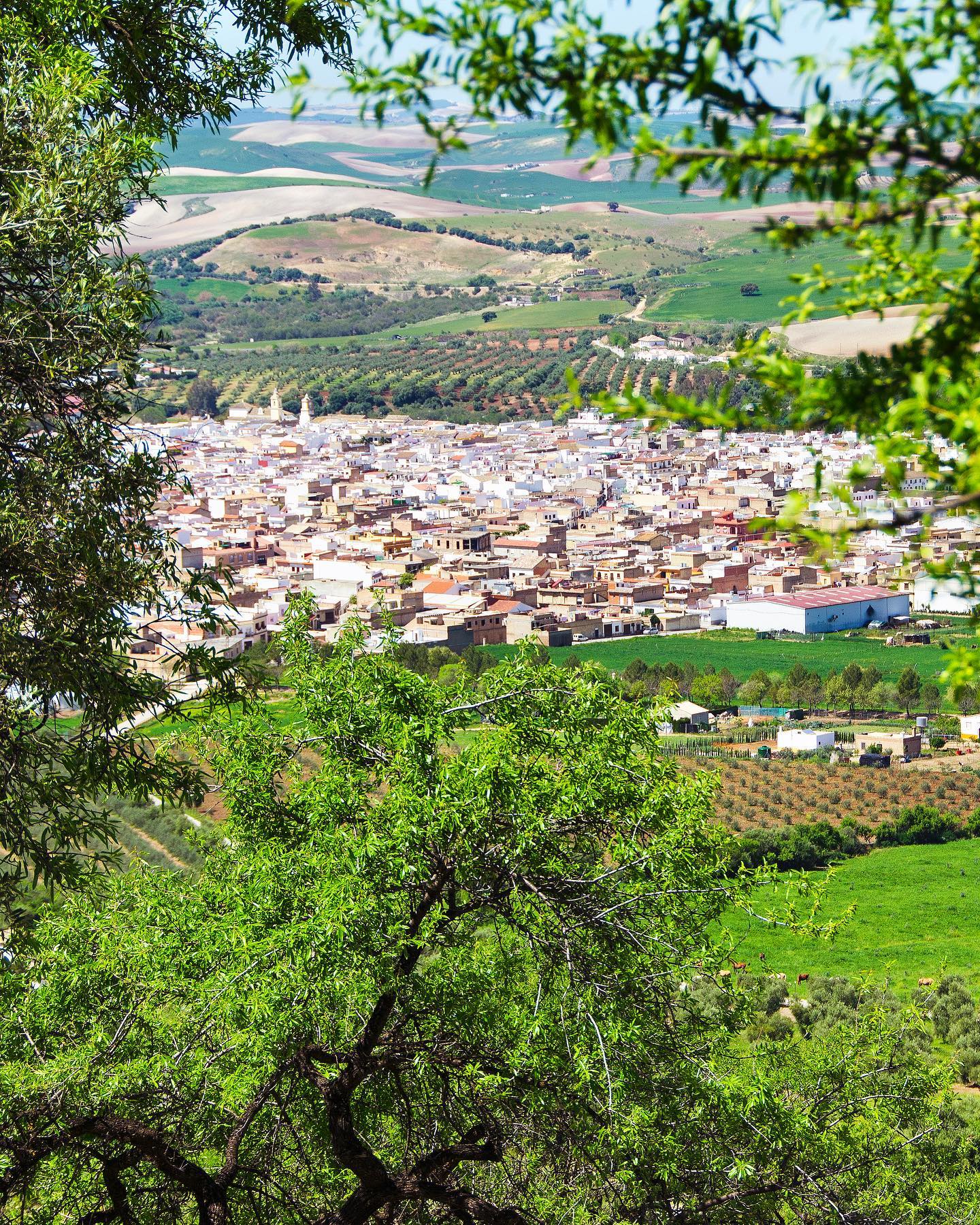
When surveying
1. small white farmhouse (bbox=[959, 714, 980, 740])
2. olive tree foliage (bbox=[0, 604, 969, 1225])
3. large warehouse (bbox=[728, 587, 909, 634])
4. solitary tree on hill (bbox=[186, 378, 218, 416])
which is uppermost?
olive tree foliage (bbox=[0, 604, 969, 1225])

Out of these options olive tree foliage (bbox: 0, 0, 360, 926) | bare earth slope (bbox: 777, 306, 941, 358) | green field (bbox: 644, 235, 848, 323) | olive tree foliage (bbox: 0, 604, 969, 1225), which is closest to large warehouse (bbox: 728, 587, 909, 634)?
bare earth slope (bbox: 777, 306, 941, 358)

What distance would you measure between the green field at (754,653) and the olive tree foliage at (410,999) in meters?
34.2

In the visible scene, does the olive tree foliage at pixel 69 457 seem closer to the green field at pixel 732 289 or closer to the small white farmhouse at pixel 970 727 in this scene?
the small white farmhouse at pixel 970 727

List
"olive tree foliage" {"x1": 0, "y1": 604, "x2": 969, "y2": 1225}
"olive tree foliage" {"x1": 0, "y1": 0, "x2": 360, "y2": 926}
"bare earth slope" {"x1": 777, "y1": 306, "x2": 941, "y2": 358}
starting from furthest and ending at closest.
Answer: "bare earth slope" {"x1": 777, "y1": 306, "x2": 941, "y2": 358} → "olive tree foliage" {"x1": 0, "y1": 604, "x2": 969, "y2": 1225} → "olive tree foliage" {"x1": 0, "y1": 0, "x2": 360, "y2": 926}

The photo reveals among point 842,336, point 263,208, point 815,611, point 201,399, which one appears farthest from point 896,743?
point 263,208

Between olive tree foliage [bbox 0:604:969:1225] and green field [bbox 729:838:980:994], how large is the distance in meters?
13.9

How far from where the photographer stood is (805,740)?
33.8 meters

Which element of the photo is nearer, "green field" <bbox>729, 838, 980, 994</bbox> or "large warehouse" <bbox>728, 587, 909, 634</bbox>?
"green field" <bbox>729, 838, 980, 994</bbox>

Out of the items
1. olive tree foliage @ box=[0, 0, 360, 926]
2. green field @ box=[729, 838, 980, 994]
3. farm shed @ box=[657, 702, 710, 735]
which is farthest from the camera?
farm shed @ box=[657, 702, 710, 735]

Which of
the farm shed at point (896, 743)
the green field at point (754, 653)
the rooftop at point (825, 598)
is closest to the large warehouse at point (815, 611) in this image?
the rooftop at point (825, 598)

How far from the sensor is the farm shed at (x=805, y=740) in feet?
111

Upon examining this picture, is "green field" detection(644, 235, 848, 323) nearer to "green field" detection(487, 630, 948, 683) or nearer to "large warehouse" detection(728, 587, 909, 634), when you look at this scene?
"large warehouse" detection(728, 587, 909, 634)

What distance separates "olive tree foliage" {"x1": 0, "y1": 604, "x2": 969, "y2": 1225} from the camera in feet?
12.7

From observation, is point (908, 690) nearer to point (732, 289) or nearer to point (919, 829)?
point (919, 829)
